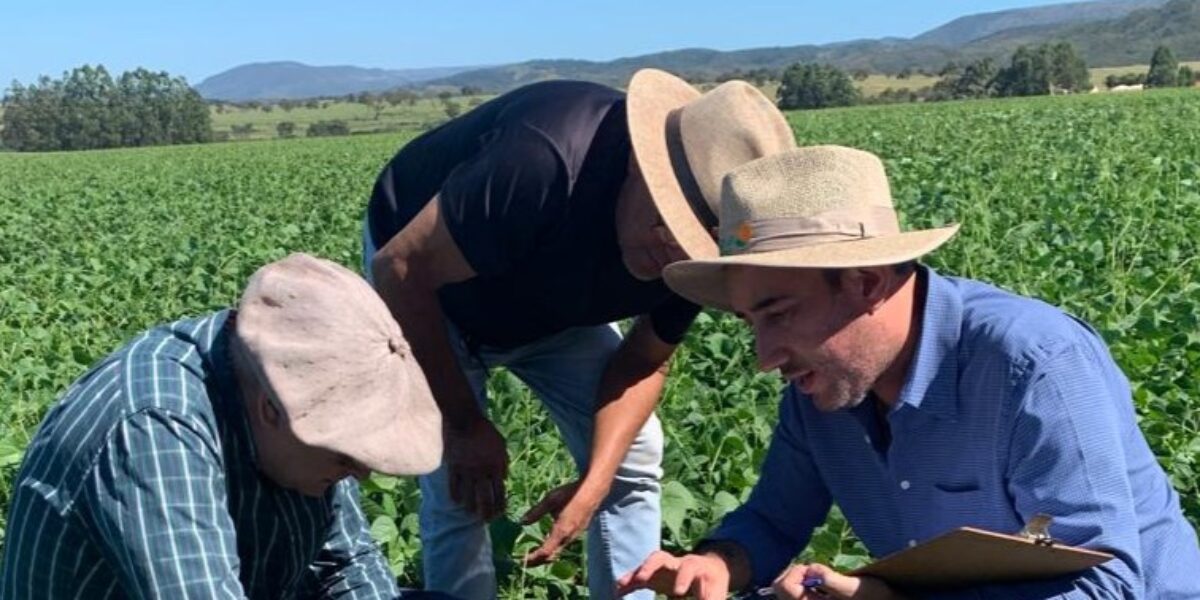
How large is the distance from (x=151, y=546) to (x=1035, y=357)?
125 cm

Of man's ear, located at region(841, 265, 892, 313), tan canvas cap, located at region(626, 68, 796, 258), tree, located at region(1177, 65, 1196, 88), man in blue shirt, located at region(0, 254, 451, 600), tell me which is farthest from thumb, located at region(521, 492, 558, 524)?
tree, located at region(1177, 65, 1196, 88)

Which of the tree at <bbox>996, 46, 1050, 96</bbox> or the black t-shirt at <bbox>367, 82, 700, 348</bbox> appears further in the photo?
the tree at <bbox>996, 46, 1050, 96</bbox>

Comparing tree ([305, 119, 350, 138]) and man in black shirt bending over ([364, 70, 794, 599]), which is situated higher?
man in black shirt bending over ([364, 70, 794, 599])

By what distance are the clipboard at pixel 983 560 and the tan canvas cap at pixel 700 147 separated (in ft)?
2.10

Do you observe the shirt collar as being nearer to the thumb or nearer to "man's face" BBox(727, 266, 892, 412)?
"man's face" BBox(727, 266, 892, 412)

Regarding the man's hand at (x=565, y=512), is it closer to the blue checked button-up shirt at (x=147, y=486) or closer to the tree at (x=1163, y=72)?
the blue checked button-up shirt at (x=147, y=486)

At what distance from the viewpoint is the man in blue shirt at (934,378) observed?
6.75 feet

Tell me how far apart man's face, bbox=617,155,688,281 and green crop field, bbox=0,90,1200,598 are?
→ 77 centimetres

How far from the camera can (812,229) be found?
2156 mm

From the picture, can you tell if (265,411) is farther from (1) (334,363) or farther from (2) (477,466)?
(2) (477,466)

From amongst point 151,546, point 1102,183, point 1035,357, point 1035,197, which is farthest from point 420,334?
point 1102,183

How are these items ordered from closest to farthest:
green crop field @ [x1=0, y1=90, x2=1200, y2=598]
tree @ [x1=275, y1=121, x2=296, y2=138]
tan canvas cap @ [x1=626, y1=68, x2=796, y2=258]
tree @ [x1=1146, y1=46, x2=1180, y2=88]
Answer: tan canvas cap @ [x1=626, y1=68, x2=796, y2=258]
green crop field @ [x1=0, y1=90, x2=1200, y2=598]
tree @ [x1=1146, y1=46, x2=1180, y2=88]
tree @ [x1=275, y1=121, x2=296, y2=138]

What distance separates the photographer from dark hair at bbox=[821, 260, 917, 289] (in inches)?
82.3

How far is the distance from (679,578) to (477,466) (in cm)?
79
